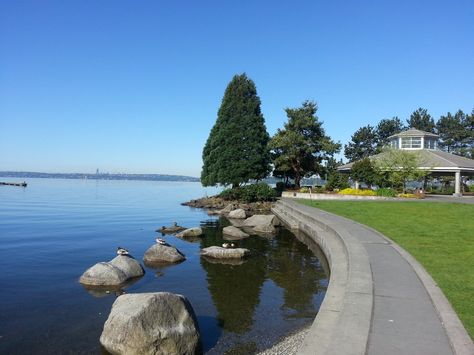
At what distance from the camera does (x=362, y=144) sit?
3393 inches

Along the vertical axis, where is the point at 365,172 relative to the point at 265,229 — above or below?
above

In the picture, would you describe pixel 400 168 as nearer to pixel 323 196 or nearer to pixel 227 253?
pixel 323 196

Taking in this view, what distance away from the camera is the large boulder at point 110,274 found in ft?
44.4

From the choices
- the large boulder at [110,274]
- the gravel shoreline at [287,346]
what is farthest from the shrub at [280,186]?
the gravel shoreline at [287,346]

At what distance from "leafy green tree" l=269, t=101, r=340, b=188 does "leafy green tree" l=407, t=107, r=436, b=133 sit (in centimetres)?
4470

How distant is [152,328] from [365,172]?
137 feet

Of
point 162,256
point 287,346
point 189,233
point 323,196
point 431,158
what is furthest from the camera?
point 431,158

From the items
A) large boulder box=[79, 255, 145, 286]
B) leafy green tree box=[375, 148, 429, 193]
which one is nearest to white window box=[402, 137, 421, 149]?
leafy green tree box=[375, 148, 429, 193]

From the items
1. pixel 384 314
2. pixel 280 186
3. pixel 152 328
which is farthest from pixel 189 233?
pixel 280 186

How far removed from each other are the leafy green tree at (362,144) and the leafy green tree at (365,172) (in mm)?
39284

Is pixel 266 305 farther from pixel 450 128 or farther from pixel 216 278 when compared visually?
pixel 450 128

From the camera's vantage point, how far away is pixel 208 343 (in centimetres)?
900

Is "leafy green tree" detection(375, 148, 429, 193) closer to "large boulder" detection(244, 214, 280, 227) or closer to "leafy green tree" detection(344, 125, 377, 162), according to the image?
"large boulder" detection(244, 214, 280, 227)

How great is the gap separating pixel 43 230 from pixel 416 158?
36.8 metres
